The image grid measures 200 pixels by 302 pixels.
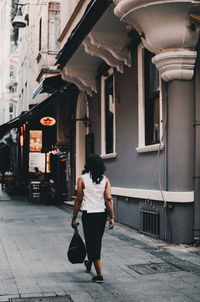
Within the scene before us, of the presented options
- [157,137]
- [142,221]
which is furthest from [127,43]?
[142,221]

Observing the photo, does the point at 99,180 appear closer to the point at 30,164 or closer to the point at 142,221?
the point at 142,221

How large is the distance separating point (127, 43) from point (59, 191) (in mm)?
9212

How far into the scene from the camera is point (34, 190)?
19203mm

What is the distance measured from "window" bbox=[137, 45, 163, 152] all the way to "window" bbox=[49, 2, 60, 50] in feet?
35.5

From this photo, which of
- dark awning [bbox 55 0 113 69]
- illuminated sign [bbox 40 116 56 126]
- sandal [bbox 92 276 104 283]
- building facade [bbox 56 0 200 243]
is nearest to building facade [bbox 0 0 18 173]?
illuminated sign [bbox 40 116 56 126]

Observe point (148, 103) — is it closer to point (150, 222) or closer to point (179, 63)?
point (179, 63)

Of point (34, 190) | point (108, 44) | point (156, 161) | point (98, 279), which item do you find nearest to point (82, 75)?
point (108, 44)

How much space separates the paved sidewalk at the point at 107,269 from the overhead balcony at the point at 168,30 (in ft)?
11.2

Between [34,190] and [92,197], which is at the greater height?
[92,197]

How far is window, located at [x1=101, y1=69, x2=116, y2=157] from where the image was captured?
13.3 m

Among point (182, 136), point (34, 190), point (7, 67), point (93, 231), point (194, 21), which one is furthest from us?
point (7, 67)

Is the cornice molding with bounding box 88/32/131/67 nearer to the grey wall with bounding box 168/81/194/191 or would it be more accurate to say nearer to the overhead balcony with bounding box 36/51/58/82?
the grey wall with bounding box 168/81/194/191

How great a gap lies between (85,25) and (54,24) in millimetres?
11215

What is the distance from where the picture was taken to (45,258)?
7.59m
